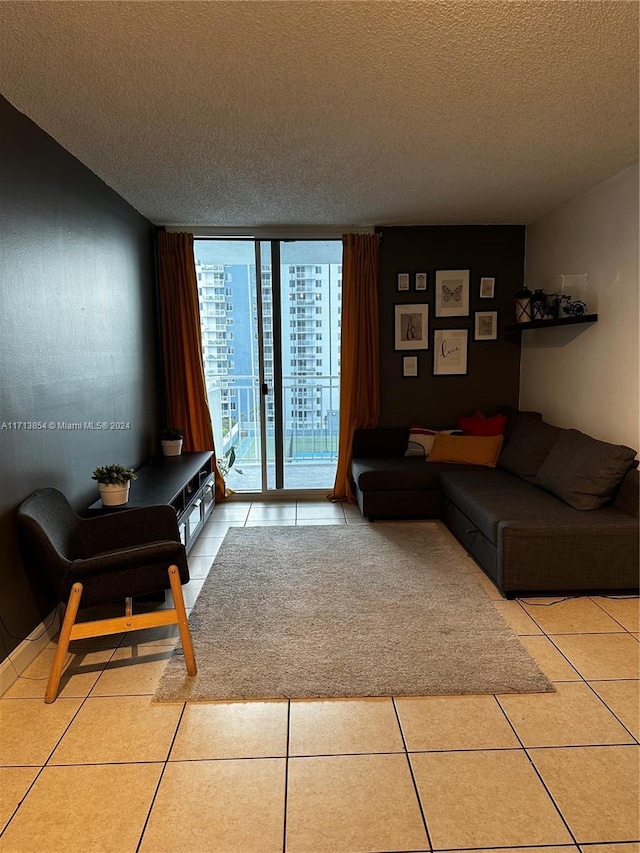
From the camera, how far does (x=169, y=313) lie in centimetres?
493

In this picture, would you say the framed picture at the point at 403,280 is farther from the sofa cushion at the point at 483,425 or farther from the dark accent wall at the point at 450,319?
the sofa cushion at the point at 483,425

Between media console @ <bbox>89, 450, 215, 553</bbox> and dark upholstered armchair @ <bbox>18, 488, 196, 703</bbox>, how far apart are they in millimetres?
518

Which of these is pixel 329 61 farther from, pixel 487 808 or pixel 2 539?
pixel 487 808

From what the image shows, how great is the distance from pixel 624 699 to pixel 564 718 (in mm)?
314

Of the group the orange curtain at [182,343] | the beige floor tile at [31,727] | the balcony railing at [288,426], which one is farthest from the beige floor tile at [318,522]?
Result: the beige floor tile at [31,727]

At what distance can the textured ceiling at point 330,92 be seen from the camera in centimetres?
185

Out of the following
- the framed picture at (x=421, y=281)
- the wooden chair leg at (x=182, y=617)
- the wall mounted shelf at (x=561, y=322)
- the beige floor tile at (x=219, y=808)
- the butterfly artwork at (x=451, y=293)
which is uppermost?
the framed picture at (x=421, y=281)

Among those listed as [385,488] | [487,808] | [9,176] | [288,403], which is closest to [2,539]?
[9,176]

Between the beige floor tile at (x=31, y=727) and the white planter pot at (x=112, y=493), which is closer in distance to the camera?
the beige floor tile at (x=31, y=727)

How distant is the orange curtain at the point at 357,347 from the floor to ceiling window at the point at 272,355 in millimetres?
195

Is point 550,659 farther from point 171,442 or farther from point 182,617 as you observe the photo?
point 171,442

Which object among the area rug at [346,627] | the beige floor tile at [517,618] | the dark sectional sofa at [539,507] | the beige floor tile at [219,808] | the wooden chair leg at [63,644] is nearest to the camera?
the beige floor tile at [219,808]

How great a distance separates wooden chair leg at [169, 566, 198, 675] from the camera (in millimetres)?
2402

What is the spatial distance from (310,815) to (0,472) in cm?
179
